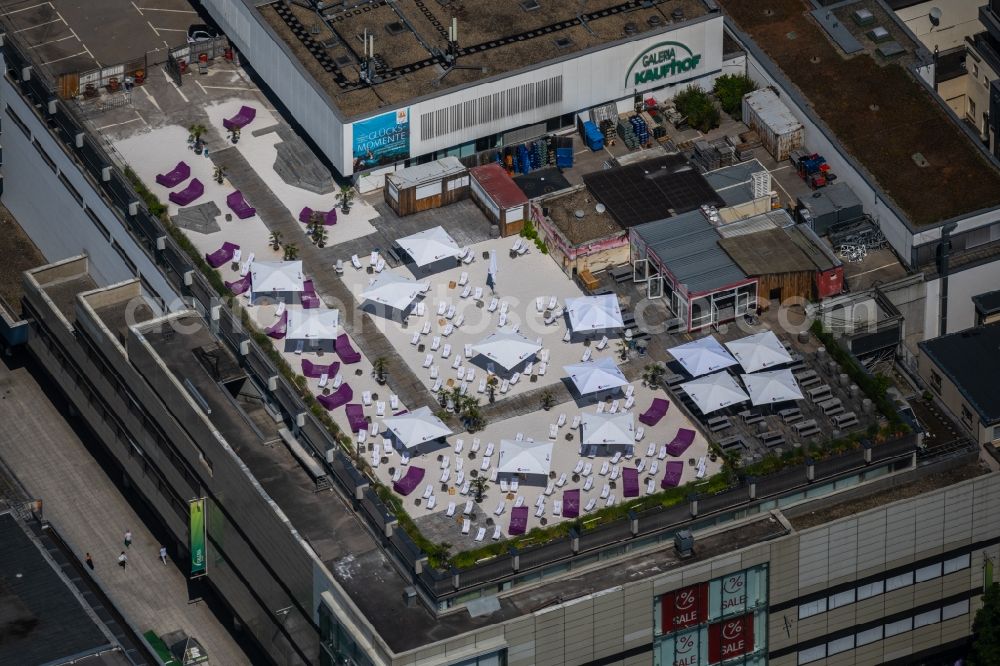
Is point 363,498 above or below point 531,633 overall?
above

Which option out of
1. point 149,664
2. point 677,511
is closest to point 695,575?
point 677,511

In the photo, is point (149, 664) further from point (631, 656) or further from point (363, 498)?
point (631, 656)

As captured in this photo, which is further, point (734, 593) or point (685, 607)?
point (734, 593)

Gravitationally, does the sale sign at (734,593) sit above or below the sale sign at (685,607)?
above

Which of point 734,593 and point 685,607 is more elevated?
point 734,593

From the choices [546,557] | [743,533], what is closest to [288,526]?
[546,557]

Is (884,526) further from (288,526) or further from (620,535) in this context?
(288,526)

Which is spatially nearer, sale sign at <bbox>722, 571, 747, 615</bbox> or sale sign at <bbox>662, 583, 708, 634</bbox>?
sale sign at <bbox>662, 583, 708, 634</bbox>

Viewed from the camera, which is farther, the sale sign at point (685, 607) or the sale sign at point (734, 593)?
the sale sign at point (734, 593)
